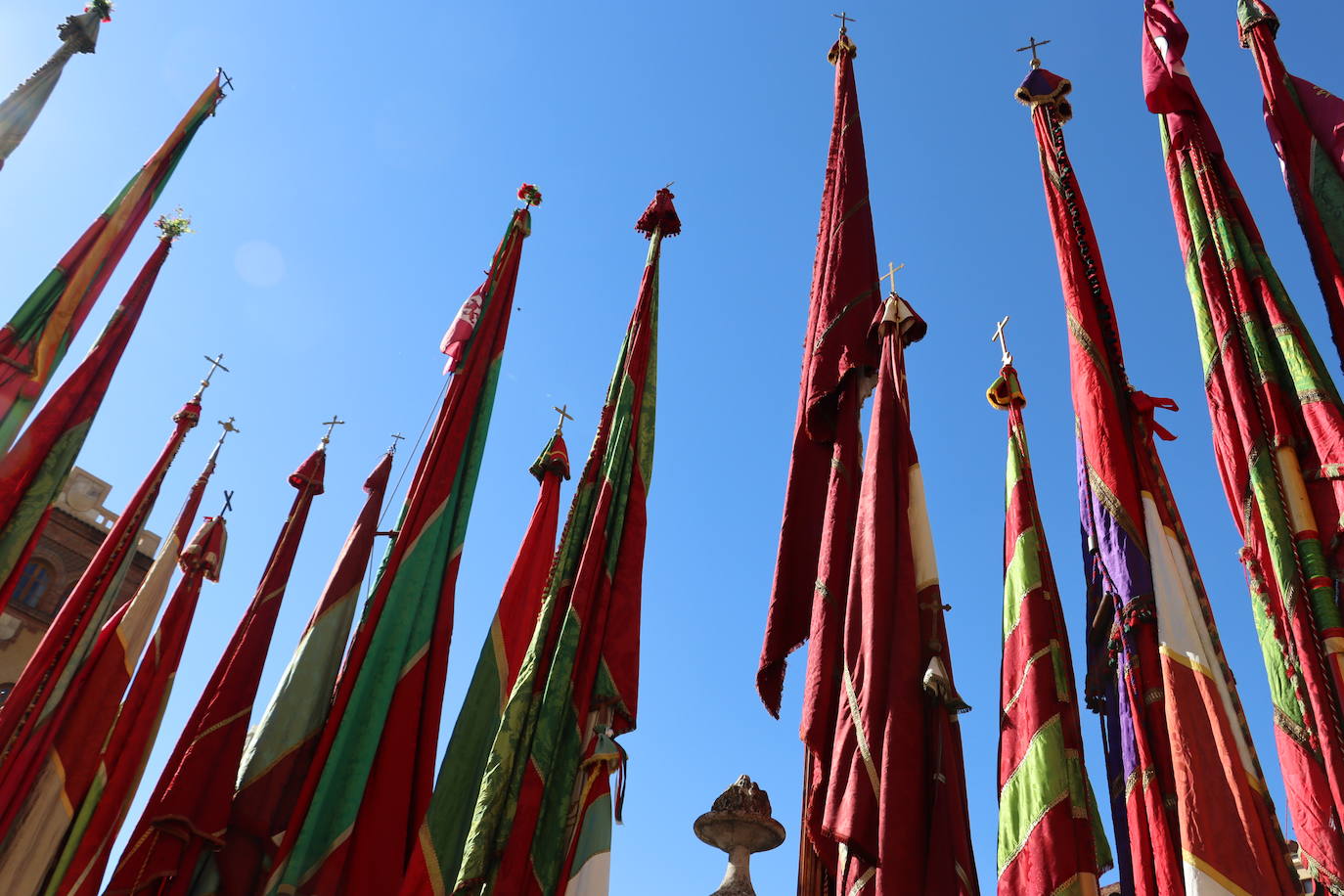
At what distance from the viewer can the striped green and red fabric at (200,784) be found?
227 inches

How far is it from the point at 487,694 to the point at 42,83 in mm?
5527

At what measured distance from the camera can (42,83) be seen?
774 cm

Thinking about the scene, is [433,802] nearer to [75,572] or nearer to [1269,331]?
[1269,331]

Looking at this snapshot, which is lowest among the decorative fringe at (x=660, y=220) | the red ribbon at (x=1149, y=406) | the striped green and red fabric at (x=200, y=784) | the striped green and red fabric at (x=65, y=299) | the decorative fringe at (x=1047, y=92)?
the striped green and red fabric at (x=200, y=784)

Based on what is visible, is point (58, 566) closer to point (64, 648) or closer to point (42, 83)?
point (64, 648)

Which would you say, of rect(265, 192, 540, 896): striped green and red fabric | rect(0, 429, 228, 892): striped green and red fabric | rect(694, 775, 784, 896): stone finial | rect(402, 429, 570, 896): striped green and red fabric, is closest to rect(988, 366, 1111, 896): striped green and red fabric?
rect(694, 775, 784, 896): stone finial

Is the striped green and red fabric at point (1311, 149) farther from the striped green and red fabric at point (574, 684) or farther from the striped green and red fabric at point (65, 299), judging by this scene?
the striped green and red fabric at point (65, 299)

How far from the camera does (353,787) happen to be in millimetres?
5879

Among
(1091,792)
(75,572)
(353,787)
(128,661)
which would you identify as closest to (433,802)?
(353,787)

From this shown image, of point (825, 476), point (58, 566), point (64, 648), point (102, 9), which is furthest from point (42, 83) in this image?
point (58, 566)

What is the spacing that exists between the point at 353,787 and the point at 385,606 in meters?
1.15

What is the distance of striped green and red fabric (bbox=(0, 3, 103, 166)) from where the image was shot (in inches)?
288

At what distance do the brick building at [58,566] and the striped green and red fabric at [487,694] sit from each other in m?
14.8

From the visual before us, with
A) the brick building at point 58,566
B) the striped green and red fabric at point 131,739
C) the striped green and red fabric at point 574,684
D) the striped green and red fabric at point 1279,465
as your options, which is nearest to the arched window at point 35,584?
the brick building at point 58,566
